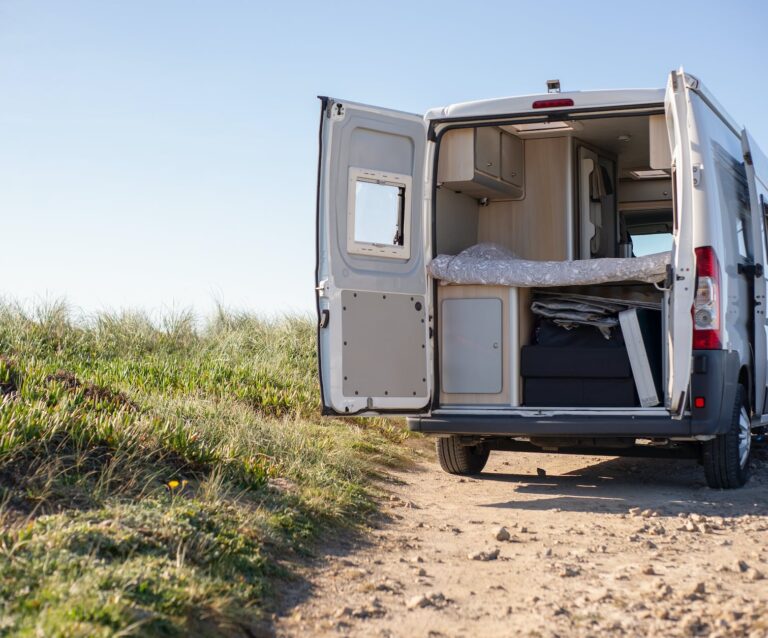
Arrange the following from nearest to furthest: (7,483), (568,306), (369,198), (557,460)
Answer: (7,483), (369,198), (568,306), (557,460)

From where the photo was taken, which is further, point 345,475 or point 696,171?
point 345,475

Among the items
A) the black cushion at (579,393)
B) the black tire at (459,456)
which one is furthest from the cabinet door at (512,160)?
the black tire at (459,456)

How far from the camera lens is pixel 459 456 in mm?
8406

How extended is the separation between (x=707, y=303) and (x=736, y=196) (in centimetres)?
136

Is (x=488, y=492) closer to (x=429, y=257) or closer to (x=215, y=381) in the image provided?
(x=429, y=257)

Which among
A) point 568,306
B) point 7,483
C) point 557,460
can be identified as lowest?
point 557,460

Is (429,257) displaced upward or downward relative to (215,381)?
upward

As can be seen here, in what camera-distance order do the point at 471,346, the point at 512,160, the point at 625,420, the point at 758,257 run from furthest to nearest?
the point at 512,160, the point at 758,257, the point at 471,346, the point at 625,420

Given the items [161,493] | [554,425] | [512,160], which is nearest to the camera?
[161,493]

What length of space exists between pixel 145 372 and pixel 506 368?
4.42m

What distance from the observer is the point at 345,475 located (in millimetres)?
7348

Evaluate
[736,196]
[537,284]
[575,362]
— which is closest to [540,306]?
[537,284]

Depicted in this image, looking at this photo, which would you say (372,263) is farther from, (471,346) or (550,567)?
(550,567)

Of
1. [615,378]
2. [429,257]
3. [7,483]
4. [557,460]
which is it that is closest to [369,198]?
[429,257]
